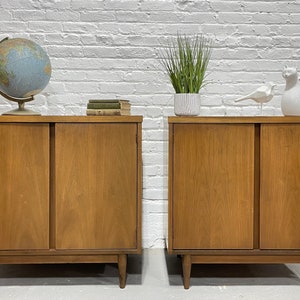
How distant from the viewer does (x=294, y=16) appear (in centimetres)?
243

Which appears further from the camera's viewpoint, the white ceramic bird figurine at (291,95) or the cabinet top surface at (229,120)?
the white ceramic bird figurine at (291,95)

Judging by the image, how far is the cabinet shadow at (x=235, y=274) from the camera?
75.8 inches

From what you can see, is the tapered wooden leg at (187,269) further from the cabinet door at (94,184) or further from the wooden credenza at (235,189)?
the cabinet door at (94,184)

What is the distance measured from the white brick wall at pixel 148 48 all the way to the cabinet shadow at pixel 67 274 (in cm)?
43

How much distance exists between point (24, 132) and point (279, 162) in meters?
1.05

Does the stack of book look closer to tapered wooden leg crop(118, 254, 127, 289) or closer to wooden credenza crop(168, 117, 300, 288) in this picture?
wooden credenza crop(168, 117, 300, 288)

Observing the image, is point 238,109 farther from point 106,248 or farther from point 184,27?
point 106,248

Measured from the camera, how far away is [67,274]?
202 cm

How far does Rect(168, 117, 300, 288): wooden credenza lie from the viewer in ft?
5.92

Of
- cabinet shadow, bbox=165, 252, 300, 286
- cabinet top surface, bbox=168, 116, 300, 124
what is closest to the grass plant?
cabinet top surface, bbox=168, 116, 300, 124

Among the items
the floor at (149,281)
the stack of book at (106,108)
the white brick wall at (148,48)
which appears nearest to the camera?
the floor at (149,281)

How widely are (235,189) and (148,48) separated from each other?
1.01 m

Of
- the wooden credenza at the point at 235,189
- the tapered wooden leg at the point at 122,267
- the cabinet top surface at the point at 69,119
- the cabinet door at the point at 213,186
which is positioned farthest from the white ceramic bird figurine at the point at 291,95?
the tapered wooden leg at the point at 122,267

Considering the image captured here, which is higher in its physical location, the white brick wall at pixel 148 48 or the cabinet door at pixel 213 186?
the white brick wall at pixel 148 48
